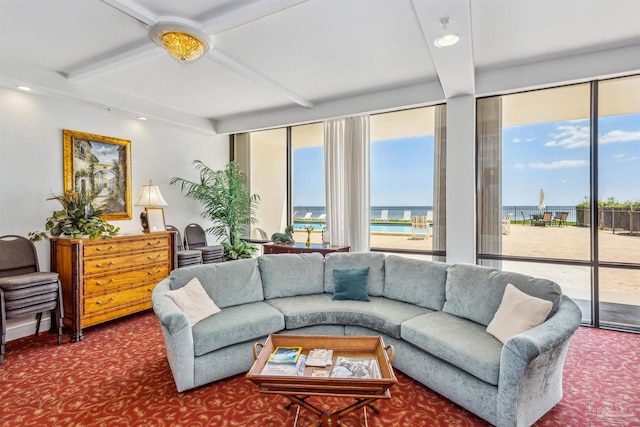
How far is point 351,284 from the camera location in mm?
3389

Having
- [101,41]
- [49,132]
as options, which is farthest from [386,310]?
[49,132]

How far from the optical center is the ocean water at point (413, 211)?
3.98 meters

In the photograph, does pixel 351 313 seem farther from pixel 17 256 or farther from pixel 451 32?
pixel 17 256

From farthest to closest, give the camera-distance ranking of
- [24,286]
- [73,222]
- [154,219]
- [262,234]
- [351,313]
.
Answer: [262,234] < [154,219] < [73,222] < [24,286] < [351,313]

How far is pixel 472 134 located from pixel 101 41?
4.20 meters

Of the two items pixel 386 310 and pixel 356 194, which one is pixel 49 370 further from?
pixel 356 194

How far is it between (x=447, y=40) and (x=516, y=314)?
2.25 metres

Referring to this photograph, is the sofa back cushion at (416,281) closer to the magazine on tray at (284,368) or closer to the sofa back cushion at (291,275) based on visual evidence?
the sofa back cushion at (291,275)

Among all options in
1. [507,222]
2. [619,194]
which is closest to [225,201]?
[507,222]

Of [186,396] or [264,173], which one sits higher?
[264,173]

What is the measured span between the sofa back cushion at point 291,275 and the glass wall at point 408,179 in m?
1.65

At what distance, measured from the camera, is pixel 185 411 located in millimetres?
2260

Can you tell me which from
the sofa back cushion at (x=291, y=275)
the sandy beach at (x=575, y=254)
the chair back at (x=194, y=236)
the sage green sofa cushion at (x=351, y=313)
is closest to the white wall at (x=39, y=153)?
the chair back at (x=194, y=236)

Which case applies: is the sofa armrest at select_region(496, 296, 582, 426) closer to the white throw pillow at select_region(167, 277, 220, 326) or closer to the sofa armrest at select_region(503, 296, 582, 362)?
the sofa armrest at select_region(503, 296, 582, 362)
